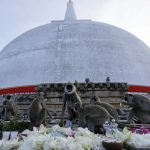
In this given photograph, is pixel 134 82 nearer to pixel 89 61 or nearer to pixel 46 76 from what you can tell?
pixel 89 61

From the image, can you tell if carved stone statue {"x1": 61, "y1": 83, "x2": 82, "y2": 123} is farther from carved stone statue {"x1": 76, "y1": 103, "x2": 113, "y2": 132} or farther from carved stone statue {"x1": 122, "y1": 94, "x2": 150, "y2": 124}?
carved stone statue {"x1": 76, "y1": 103, "x2": 113, "y2": 132}

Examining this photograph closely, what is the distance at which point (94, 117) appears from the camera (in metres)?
9.11

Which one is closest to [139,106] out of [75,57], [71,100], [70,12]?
[71,100]

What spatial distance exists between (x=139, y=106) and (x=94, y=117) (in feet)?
8.20

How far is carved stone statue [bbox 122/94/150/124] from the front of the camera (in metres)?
A: 11.1

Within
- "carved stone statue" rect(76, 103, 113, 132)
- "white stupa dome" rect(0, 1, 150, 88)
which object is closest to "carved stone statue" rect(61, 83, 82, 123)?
"carved stone statue" rect(76, 103, 113, 132)

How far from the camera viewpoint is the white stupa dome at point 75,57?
2839 cm

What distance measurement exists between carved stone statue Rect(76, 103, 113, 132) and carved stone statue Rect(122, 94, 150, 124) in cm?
191

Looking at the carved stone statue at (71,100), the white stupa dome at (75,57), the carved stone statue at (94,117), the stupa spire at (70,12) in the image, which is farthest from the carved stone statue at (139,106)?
the stupa spire at (70,12)

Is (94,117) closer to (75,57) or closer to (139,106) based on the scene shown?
(139,106)

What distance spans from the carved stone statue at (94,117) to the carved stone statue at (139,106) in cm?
191

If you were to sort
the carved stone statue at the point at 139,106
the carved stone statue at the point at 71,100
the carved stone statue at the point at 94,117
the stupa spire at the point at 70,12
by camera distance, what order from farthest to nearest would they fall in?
the stupa spire at the point at 70,12 < the carved stone statue at the point at 71,100 < the carved stone statue at the point at 139,106 < the carved stone statue at the point at 94,117

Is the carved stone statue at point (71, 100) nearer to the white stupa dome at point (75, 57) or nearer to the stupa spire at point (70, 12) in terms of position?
the white stupa dome at point (75, 57)

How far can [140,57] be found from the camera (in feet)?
105
